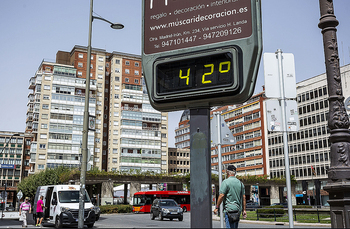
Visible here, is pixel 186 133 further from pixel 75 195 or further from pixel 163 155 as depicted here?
pixel 75 195

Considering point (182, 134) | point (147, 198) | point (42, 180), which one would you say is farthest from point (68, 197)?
point (182, 134)

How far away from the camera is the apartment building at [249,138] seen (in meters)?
89.1

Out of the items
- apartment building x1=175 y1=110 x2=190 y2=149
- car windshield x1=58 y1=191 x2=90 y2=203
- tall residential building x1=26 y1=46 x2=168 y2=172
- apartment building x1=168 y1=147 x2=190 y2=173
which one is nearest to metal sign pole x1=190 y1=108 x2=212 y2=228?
car windshield x1=58 y1=191 x2=90 y2=203

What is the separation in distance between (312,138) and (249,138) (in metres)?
20.6

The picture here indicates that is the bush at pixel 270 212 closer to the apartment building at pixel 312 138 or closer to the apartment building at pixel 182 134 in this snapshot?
the apartment building at pixel 312 138

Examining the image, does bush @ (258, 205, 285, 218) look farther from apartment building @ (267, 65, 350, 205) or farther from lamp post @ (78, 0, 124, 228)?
apartment building @ (267, 65, 350, 205)

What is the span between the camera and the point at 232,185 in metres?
6.66

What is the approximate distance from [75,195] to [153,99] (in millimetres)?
16296

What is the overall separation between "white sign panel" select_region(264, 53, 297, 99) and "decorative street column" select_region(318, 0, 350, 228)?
3.30 meters

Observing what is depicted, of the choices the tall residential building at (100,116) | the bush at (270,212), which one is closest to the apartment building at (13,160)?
the tall residential building at (100,116)

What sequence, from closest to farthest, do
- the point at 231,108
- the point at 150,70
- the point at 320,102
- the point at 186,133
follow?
the point at 150,70, the point at 320,102, the point at 231,108, the point at 186,133

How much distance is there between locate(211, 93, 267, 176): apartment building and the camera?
8906 cm

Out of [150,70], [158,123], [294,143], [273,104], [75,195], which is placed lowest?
[75,195]

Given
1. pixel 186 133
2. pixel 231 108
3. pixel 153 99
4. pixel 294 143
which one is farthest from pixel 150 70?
pixel 186 133
